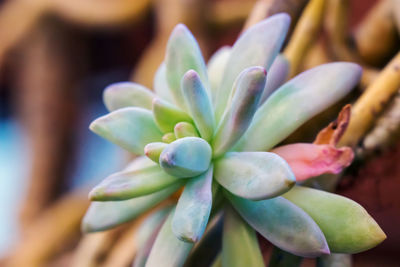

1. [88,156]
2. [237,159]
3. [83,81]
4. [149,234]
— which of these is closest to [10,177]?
[88,156]

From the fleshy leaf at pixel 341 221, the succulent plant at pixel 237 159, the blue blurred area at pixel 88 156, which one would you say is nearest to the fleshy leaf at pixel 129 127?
the succulent plant at pixel 237 159

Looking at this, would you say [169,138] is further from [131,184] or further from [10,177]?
[10,177]

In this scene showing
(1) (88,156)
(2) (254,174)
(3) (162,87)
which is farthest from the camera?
(1) (88,156)

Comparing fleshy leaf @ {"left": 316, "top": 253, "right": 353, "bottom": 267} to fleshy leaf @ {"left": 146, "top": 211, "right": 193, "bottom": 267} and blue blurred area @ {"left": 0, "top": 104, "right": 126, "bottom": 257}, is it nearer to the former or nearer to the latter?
fleshy leaf @ {"left": 146, "top": 211, "right": 193, "bottom": 267}

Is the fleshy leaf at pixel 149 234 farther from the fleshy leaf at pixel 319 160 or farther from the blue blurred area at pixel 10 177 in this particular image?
the blue blurred area at pixel 10 177

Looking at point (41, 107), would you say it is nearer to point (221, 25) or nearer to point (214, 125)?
point (221, 25)

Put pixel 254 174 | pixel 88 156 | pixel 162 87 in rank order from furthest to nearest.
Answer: pixel 88 156 < pixel 162 87 < pixel 254 174


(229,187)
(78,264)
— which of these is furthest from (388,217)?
(78,264)
